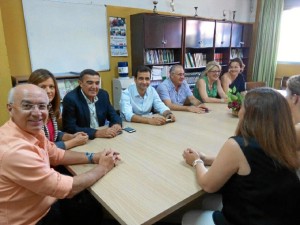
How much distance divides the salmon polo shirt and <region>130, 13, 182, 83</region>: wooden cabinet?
10.1 feet

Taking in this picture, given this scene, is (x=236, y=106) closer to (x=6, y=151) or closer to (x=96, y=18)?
(x=6, y=151)

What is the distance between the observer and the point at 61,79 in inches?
127

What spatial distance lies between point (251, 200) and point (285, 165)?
0.65 feet

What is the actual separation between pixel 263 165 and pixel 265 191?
11cm

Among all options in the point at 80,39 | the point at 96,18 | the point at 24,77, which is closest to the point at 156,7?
the point at 96,18

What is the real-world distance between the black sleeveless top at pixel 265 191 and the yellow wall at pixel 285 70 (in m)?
5.00

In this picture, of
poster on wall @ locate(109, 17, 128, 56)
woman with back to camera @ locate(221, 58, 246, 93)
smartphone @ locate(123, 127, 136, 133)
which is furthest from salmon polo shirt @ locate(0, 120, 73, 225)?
poster on wall @ locate(109, 17, 128, 56)

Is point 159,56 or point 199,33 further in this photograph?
point 199,33

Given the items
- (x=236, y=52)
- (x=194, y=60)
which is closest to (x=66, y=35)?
(x=194, y=60)

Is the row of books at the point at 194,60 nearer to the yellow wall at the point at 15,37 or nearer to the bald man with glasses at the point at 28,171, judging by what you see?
the yellow wall at the point at 15,37

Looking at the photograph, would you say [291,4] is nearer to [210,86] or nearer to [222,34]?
[222,34]

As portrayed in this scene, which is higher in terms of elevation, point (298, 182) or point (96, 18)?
point (96, 18)

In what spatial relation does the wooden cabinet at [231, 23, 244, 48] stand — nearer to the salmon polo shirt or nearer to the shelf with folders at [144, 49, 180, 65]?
the shelf with folders at [144, 49, 180, 65]

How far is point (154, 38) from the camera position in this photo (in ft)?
12.7
